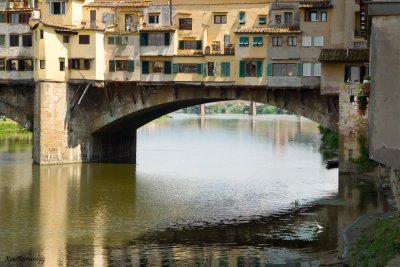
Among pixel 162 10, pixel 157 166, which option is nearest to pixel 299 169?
pixel 157 166

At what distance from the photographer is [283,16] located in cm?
6894

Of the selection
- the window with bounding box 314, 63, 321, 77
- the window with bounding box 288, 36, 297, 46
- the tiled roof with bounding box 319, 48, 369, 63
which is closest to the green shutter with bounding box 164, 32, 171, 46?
the window with bounding box 288, 36, 297, 46

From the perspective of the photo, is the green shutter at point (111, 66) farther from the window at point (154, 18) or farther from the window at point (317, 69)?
the window at point (317, 69)

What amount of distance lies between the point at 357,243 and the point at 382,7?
11.5 meters

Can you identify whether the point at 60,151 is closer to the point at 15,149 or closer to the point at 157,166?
the point at 157,166

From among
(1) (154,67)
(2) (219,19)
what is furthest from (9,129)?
(2) (219,19)

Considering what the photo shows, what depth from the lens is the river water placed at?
36191mm

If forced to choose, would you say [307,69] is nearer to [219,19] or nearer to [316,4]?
[316,4]

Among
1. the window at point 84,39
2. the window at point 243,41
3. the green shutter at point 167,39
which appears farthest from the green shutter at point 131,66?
the window at point 243,41

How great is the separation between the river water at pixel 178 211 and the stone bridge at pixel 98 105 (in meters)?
2.44

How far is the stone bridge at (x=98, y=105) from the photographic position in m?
68.2

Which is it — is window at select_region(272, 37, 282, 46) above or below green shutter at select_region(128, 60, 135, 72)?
above

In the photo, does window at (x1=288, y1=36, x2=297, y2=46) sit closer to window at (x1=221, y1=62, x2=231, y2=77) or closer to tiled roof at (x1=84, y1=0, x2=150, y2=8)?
window at (x1=221, y1=62, x2=231, y2=77)

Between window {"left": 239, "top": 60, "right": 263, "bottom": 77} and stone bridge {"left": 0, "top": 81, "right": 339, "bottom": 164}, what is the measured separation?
1139 mm
